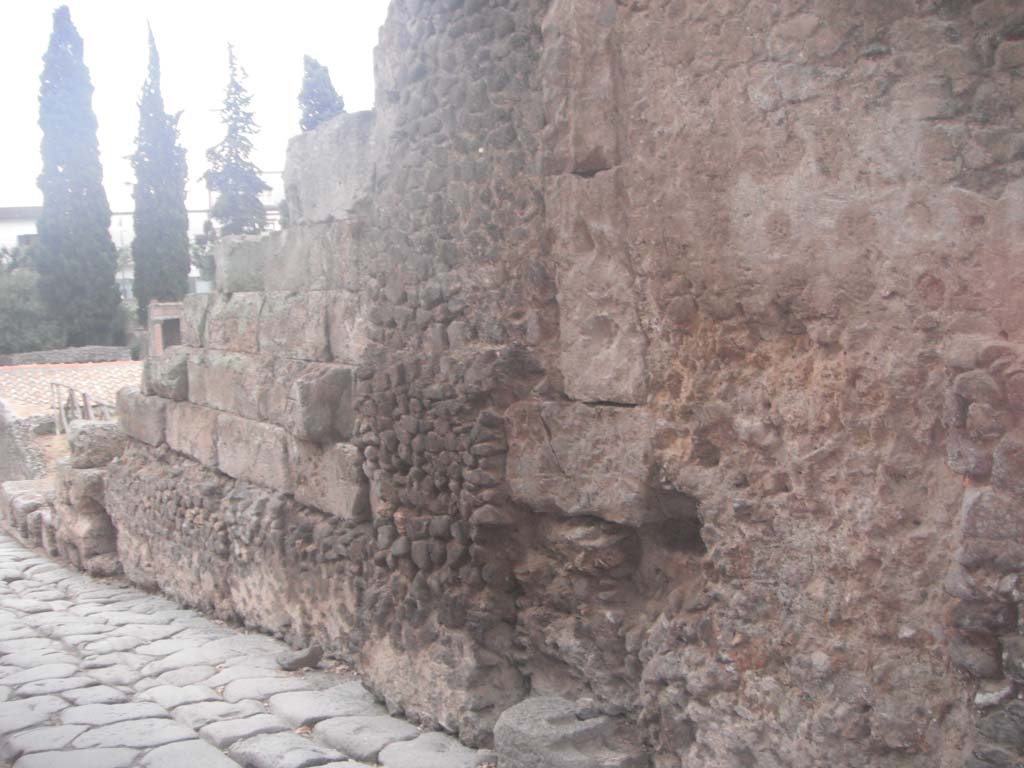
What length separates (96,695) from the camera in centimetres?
514

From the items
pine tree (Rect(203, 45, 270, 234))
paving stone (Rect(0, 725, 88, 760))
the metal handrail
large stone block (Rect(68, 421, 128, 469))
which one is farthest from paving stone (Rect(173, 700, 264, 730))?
pine tree (Rect(203, 45, 270, 234))

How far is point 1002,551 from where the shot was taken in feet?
7.95

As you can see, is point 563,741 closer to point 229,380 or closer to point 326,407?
point 326,407

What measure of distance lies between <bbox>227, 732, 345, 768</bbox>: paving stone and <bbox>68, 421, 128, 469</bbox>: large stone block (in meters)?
4.84

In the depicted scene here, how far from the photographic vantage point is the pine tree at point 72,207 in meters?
26.7

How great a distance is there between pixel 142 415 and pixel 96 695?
3.03 m

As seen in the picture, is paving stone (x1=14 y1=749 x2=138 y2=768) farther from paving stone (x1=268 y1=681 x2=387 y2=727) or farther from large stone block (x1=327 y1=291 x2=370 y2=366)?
large stone block (x1=327 y1=291 x2=370 y2=366)

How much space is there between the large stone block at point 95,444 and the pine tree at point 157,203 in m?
21.3

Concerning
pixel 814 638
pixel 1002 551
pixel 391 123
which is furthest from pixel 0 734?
pixel 1002 551

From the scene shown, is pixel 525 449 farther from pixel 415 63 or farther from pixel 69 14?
pixel 69 14

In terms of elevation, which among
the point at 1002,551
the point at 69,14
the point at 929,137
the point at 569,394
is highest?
the point at 69,14

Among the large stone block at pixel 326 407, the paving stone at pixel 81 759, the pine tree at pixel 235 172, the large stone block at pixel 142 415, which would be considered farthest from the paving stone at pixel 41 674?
the pine tree at pixel 235 172

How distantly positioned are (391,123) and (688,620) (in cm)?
231

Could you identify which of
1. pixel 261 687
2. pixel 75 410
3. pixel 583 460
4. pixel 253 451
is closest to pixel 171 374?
pixel 253 451
